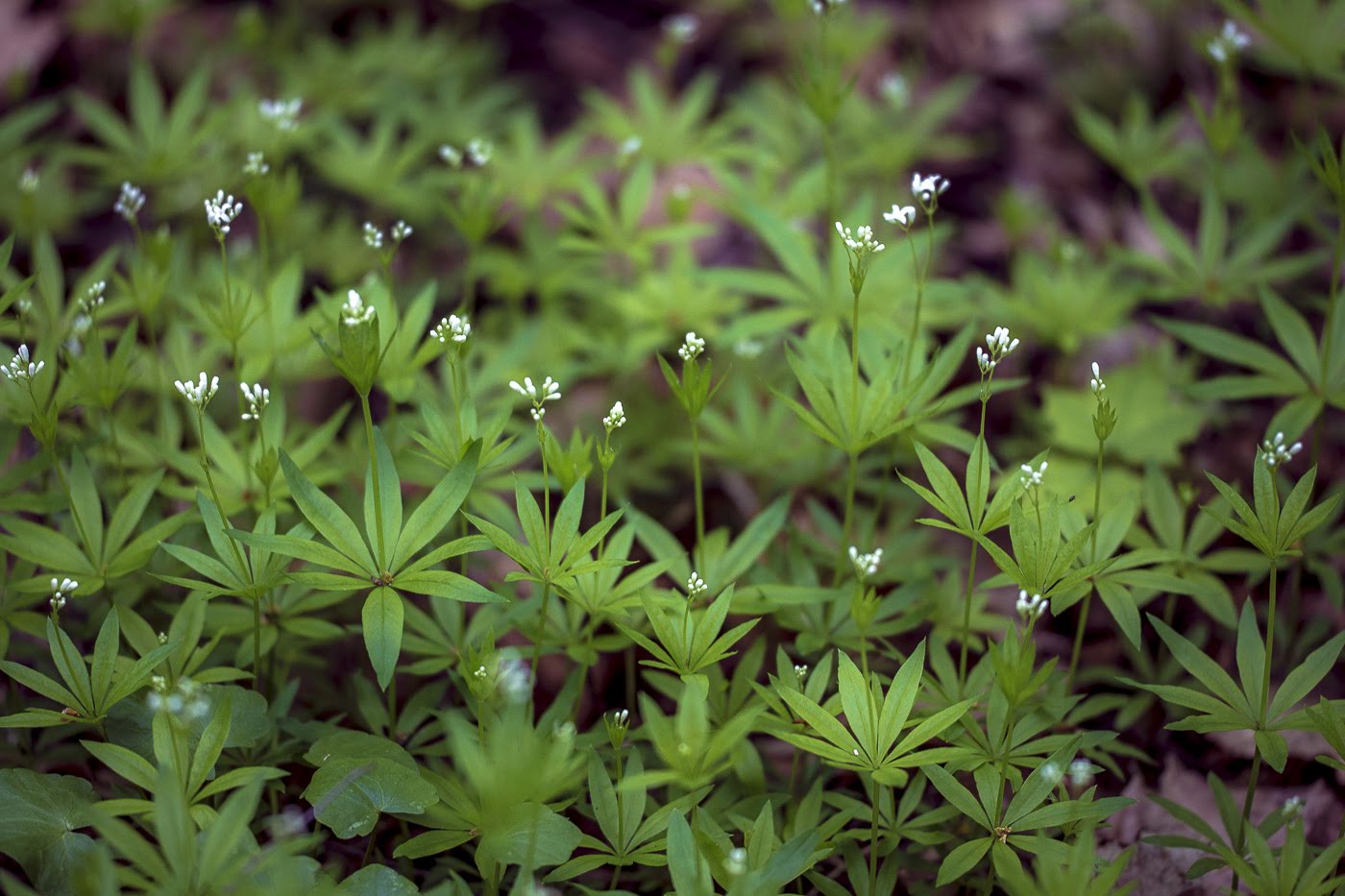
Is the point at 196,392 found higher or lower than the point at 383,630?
higher

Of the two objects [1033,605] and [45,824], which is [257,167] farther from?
[1033,605]

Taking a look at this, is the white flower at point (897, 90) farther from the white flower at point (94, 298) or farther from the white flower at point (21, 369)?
the white flower at point (21, 369)

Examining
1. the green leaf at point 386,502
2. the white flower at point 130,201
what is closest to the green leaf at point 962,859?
the green leaf at point 386,502

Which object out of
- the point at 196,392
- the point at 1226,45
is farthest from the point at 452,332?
the point at 1226,45

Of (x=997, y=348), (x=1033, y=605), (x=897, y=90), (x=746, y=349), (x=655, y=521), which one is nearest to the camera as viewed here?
(x=1033, y=605)

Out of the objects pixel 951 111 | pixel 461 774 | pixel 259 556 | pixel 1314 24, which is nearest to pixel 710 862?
pixel 461 774
